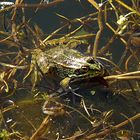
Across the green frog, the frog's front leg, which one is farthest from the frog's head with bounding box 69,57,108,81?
the frog's front leg

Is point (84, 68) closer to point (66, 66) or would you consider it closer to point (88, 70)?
point (88, 70)

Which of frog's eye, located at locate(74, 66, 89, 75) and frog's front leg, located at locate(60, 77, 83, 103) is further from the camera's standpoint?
frog's front leg, located at locate(60, 77, 83, 103)

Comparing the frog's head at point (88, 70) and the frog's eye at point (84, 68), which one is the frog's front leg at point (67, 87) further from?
the frog's eye at point (84, 68)

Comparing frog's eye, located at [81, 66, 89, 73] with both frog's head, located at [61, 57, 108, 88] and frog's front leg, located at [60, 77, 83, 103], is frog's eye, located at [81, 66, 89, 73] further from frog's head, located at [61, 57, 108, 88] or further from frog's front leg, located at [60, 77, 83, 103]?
frog's front leg, located at [60, 77, 83, 103]

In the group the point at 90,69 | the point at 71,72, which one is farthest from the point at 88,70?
the point at 71,72

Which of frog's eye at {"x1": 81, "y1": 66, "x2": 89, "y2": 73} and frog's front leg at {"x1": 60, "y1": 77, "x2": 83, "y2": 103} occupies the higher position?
frog's eye at {"x1": 81, "y1": 66, "x2": 89, "y2": 73}

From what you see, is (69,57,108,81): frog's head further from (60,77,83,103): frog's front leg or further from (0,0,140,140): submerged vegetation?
(60,77,83,103): frog's front leg

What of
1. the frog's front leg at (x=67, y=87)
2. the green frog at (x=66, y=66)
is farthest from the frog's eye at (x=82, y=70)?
the frog's front leg at (x=67, y=87)

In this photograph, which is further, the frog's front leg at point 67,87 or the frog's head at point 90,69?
the frog's front leg at point 67,87
